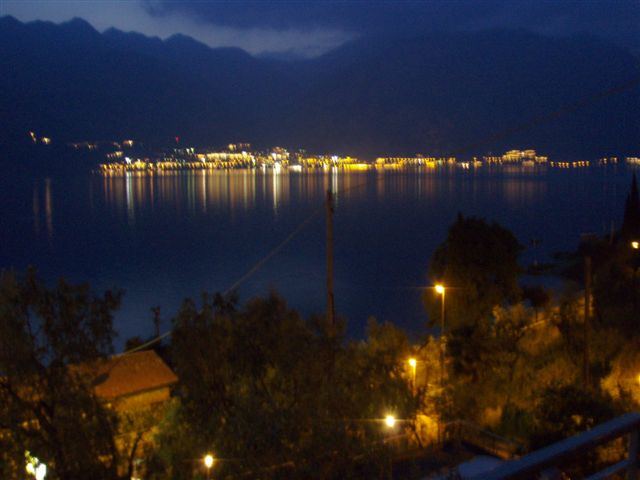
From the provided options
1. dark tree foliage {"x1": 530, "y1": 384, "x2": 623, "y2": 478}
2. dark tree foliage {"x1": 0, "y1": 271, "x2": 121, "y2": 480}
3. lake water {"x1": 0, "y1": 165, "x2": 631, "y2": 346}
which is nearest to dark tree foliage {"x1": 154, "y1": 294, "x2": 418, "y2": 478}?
dark tree foliage {"x1": 0, "y1": 271, "x2": 121, "y2": 480}

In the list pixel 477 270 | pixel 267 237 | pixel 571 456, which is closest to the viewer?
pixel 571 456

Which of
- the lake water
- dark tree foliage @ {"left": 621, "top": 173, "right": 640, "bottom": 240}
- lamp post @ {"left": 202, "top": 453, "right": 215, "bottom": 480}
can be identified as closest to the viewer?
lamp post @ {"left": 202, "top": 453, "right": 215, "bottom": 480}

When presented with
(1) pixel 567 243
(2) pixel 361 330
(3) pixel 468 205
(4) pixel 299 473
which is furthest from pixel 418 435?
(3) pixel 468 205

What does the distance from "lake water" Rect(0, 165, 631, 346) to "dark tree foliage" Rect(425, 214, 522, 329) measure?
302 inches

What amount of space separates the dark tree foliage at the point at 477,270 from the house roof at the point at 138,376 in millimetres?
8009

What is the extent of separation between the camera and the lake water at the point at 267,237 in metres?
35.6

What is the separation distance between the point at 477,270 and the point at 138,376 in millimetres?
9509

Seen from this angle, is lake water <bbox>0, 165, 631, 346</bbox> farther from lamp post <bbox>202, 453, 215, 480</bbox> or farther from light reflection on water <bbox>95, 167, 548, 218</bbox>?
lamp post <bbox>202, 453, 215, 480</bbox>

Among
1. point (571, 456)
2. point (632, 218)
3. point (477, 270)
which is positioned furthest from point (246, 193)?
point (571, 456)

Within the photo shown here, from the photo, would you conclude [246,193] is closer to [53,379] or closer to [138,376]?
[138,376]

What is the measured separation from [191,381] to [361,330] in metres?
21.6

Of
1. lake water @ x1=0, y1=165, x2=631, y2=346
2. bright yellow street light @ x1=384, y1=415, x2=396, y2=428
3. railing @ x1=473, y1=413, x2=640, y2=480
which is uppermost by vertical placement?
railing @ x1=473, y1=413, x2=640, y2=480

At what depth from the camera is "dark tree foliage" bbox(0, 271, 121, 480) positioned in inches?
257

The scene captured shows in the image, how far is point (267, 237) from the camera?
52719 millimetres
